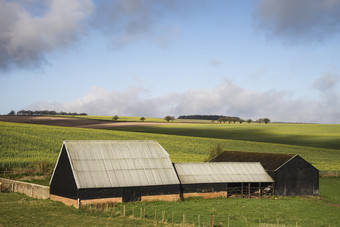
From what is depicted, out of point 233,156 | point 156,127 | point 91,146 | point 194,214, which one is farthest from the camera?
point 156,127

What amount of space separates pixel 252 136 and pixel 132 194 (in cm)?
8022

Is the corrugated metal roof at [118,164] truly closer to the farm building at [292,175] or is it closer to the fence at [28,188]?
the fence at [28,188]

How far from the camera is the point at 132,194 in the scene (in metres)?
40.1

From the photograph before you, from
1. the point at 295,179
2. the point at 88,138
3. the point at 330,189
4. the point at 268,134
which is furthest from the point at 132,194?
the point at 268,134

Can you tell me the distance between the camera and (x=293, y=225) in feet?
100

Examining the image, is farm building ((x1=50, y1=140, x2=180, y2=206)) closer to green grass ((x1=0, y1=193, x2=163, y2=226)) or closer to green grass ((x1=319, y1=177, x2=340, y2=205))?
green grass ((x1=0, y1=193, x2=163, y2=226))

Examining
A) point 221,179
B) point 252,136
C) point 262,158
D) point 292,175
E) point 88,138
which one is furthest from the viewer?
point 252,136

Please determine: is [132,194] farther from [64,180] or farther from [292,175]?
[292,175]

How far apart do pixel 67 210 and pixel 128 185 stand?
20.9 ft

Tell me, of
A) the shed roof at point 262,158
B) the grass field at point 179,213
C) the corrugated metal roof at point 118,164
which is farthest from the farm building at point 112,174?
the shed roof at point 262,158

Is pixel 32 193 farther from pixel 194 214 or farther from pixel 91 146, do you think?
pixel 194 214

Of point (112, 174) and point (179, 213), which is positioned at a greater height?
point (112, 174)

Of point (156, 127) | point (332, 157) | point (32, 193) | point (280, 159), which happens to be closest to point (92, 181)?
point (32, 193)

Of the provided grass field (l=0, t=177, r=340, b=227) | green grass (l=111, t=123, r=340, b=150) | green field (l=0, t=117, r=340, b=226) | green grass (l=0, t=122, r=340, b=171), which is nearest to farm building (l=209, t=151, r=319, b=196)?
green field (l=0, t=117, r=340, b=226)
